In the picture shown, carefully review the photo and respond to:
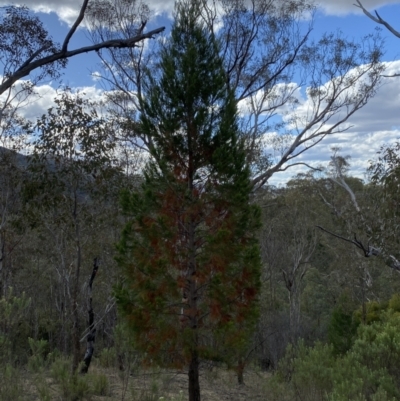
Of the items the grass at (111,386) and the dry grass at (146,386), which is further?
the dry grass at (146,386)

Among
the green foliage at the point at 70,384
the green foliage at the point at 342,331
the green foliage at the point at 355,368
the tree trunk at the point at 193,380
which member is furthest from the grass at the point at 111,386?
the green foliage at the point at 342,331

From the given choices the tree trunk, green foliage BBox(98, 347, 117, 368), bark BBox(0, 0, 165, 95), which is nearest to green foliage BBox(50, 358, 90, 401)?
the tree trunk

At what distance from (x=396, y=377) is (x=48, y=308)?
14481mm

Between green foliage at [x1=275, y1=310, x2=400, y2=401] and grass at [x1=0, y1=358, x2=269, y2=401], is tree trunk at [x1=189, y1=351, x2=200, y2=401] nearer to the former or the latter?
grass at [x1=0, y1=358, x2=269, y2=401]

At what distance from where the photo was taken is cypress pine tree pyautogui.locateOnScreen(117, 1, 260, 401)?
341 inches

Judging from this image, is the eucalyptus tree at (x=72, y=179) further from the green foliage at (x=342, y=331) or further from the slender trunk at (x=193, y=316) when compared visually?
the green foliage at (x=342, y=331)

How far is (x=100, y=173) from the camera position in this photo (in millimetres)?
9586

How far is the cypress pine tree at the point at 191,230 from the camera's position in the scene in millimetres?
8664

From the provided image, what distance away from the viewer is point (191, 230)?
8.94 m

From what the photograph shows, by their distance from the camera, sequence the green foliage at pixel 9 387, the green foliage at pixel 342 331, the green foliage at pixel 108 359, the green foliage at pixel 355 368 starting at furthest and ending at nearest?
the green foliage at pixel 342 331
the green foliage at pixel 108 359
the green foliage at pixel 355 368
the green foliage at pixel 9 387

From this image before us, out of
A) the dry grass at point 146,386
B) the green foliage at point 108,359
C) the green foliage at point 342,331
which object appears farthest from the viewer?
the green foliage at point 342,331

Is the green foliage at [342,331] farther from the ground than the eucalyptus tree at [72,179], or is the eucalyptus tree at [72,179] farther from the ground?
the eucalyptus tree at [72,179]

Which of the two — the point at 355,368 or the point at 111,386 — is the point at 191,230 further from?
the point at 111,386

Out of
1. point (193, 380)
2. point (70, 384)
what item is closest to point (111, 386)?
point (70, 384)
